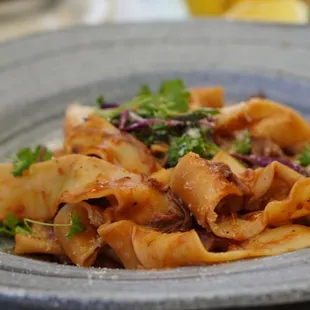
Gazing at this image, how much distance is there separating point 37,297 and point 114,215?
608 mm

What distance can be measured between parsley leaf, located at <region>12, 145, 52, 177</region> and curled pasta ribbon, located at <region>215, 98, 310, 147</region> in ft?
2.04

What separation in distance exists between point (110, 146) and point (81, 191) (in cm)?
31

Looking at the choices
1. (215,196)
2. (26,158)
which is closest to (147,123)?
(26,158)

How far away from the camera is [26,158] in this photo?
2.08 metres

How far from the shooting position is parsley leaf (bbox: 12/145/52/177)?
2047 mm

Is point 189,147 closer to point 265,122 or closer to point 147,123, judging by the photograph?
point 147,123

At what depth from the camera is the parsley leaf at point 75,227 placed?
182 centimetres

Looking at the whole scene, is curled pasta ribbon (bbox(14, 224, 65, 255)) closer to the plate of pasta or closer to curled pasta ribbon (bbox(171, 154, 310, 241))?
the plate of pasta

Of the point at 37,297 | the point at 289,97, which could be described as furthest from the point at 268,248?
the point at 289,97

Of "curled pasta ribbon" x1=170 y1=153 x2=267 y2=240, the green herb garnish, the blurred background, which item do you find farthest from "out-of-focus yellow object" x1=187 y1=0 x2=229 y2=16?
the green herb garnish

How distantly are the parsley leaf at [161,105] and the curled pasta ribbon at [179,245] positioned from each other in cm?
58

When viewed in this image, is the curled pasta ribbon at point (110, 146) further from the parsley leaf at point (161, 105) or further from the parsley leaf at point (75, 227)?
the parsley leaf at point (75, 227)

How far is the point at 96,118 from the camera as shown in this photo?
2189mm

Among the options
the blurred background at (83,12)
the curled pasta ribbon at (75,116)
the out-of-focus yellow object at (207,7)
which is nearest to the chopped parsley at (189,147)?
the curled pasta ribbon at (75,116)
